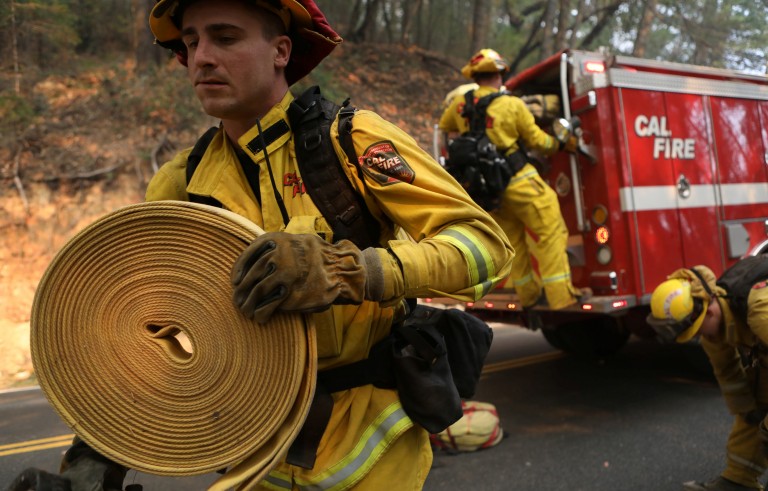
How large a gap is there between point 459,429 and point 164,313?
318 centimetres

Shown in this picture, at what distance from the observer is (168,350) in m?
1.43

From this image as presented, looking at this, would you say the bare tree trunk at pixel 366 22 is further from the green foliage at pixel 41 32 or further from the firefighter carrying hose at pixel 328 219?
the firefighter carrying hose at pixel 328 219

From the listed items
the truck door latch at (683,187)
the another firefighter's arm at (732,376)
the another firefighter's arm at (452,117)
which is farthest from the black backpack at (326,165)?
the truck door latch at (683,187)

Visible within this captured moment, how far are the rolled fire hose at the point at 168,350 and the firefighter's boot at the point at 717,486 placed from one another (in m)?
2.88

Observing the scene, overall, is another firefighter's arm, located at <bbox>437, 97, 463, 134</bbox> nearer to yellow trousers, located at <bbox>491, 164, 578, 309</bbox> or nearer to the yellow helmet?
the yellow helmet

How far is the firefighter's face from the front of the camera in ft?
5.28

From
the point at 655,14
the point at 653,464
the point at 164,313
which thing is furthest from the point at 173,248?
the point at 655,14

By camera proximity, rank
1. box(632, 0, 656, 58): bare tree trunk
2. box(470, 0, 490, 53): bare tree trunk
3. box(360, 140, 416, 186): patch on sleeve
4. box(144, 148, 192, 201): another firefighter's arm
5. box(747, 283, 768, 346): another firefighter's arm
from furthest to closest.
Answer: box(632, 0, 656, 58): bare tree trunk, box(470, 0, 490, 53): bare tree trunk, box(747, 283, 768, 346): another firefighter's arm, box(144, 148, 192, 201): another firefighter's arm, box(360, 140, 416, 186): patch on sleeve

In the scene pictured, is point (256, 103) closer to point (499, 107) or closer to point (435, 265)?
point (435, 265)

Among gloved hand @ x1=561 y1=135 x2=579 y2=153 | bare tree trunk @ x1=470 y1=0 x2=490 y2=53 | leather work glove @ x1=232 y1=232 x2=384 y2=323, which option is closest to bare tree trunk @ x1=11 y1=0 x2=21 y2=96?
bare tree trunk @ x1=470 y1=0 x2=490 y2=53

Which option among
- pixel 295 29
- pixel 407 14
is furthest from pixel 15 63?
pixel 295 29

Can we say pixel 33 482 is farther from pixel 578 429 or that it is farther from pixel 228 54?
A: pixel 578 429

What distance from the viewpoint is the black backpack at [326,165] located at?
1.62 m

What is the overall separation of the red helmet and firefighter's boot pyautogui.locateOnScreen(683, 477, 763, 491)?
2947mm
